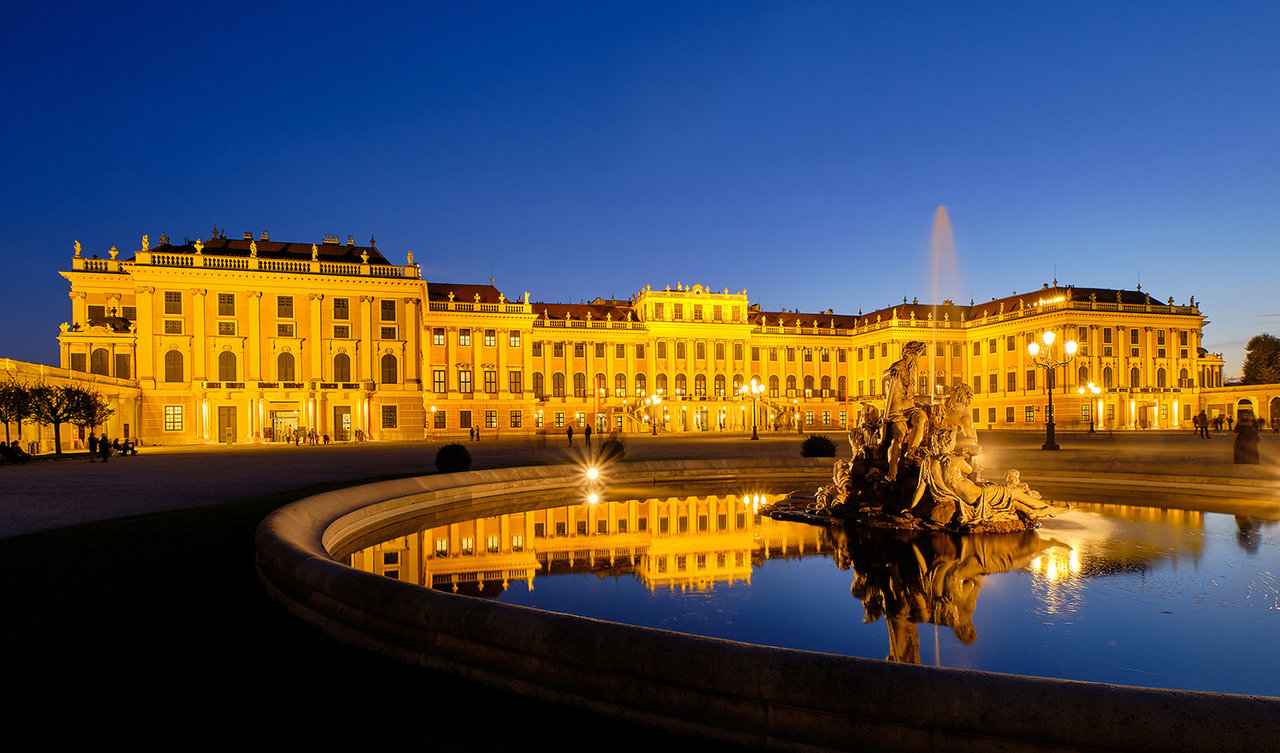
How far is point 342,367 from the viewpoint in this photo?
53.7 m

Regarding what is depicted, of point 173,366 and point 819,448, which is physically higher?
point 173,366

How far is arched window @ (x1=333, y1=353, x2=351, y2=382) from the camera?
53625 millimetres

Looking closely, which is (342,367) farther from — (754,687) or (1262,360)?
(1262,360)

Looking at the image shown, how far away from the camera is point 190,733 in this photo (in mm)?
3959

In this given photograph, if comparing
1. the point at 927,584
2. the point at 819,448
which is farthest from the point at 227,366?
the point at 927,584

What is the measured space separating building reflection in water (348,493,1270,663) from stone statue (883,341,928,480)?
1401mm

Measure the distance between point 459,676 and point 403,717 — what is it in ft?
1.82

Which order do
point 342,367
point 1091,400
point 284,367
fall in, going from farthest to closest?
point 1091,400, point 342,367, point 284,367

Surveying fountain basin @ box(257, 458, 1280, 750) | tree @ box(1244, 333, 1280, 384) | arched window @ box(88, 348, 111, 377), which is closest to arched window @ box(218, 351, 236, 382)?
arched window @ box(88, 348, 111, 377)

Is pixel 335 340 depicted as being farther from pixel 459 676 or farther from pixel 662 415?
pixel 459 676

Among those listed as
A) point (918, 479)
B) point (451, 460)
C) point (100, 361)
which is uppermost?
point (100, 361)

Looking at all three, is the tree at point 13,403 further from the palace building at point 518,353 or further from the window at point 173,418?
the window at point 173,418

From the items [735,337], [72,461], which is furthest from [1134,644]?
[735,337]

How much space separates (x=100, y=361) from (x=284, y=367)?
1170 cm
